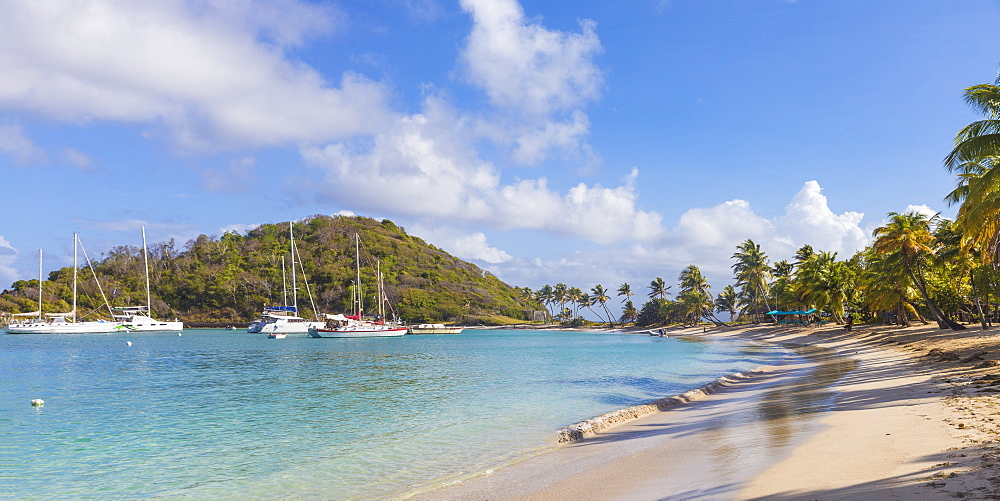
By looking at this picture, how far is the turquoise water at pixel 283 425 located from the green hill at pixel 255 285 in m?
117

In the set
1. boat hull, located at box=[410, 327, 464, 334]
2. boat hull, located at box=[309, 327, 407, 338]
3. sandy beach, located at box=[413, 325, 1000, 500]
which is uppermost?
sandy beach, located at box=[413, 325, 1000, 500]

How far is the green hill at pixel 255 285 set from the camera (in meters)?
150

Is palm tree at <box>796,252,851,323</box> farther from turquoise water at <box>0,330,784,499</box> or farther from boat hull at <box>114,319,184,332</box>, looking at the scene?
boat hull at <box>114,319,184,332</box>

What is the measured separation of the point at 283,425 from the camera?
17234 mm

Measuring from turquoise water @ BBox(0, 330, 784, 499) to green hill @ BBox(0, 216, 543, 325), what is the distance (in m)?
117

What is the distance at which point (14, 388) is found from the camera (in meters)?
26.8

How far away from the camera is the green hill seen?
15012 centimetres

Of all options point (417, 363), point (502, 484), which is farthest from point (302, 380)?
point (502, 484)

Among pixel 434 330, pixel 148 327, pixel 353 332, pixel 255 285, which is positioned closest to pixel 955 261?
pixel 353 332

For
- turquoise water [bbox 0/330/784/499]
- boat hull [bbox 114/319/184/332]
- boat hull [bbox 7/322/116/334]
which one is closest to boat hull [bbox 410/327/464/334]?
boat hull [bbox 114/319/184/332]

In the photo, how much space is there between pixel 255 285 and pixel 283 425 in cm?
15816

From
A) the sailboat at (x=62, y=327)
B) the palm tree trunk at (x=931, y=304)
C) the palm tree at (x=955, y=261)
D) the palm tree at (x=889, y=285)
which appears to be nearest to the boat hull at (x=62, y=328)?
the sailboat at (x=62, y=327)

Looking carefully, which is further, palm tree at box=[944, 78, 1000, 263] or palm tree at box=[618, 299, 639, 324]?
palm tree at box=[618, 299, 639, 324]

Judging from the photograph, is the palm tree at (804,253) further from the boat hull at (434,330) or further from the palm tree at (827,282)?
the boat hull at (434,330)
